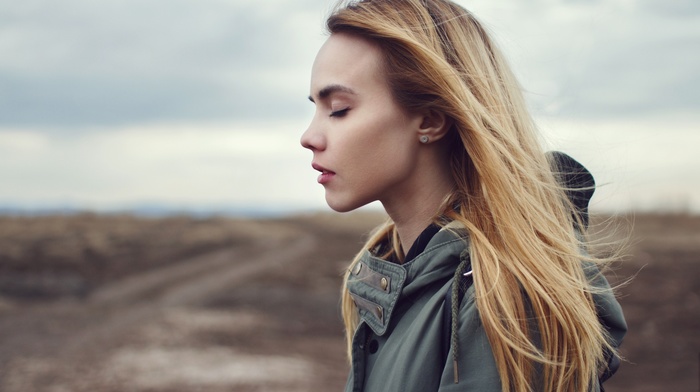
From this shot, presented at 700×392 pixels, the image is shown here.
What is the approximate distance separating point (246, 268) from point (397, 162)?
17.0 m

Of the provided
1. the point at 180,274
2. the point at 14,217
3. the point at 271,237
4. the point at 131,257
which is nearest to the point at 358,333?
the point at 180,274

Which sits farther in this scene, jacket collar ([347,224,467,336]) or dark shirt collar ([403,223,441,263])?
dark shirt collar ([403,223,441,263])

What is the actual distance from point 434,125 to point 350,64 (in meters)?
0.28

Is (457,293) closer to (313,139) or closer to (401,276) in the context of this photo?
(401,276)

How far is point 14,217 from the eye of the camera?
29078mm

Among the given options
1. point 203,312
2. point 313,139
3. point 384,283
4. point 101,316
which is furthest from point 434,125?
point 101,316

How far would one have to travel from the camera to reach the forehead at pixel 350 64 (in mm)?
1755

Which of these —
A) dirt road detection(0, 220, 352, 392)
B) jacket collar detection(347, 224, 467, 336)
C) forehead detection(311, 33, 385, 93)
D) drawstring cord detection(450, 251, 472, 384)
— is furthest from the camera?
dirt road detection(0, 220, 352, 392)

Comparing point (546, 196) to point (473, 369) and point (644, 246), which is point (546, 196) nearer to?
point (473, 369)

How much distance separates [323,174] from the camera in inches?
71.4

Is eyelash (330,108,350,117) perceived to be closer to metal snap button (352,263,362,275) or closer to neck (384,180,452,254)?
neck (384,180,452,254)

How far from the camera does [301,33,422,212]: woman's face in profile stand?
5.70ft

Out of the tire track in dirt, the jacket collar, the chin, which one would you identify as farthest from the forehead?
the tire track in dirt

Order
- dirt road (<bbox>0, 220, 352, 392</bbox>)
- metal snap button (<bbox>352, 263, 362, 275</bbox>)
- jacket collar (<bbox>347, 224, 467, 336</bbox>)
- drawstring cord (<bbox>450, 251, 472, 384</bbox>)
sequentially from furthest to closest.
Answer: dirt road (<bbox>0, 220, 352, 392</bbox>) < metal snap button (<bbox>352, 263, 362, 275</bbox>) < jacket collar (<bbox>347, 224, 467, 336</bbox>) < drawstring cord (<bbox>450, 251, 472, 384</bbox>)
